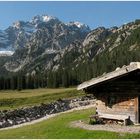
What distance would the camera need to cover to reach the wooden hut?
31.9m

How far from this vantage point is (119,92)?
33.3 meters

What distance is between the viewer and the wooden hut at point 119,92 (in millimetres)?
31906

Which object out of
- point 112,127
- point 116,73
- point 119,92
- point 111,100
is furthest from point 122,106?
point 116,73

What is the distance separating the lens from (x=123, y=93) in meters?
33.0

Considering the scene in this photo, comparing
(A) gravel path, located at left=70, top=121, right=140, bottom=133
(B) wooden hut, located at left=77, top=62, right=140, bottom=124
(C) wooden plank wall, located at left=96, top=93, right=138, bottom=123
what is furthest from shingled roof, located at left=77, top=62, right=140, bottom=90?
(A) gravel path, located at left=70, top=121, right=140, bottom=133

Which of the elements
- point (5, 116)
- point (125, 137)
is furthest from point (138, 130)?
point (5, 116)

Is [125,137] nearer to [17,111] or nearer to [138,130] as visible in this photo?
[138,130]

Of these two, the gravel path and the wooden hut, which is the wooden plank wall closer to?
the wooden hut

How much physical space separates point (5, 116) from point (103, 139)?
39560mm


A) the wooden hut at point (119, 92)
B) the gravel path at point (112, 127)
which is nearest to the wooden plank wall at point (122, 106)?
the wooden hut at point (119, 92)

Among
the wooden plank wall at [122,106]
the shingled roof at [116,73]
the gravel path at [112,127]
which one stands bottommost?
the gravel path at [112,127]

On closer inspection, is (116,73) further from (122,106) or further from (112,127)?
(112,127)

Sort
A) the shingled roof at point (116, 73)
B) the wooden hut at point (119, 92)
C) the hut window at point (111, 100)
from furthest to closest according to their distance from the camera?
the hut window at point (111, 100), the wooden hut at point (119, 92), the shingled roof at point (116, 73)

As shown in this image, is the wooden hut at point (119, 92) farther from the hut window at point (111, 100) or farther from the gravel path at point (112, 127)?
the gravel path at point (112, 127)
